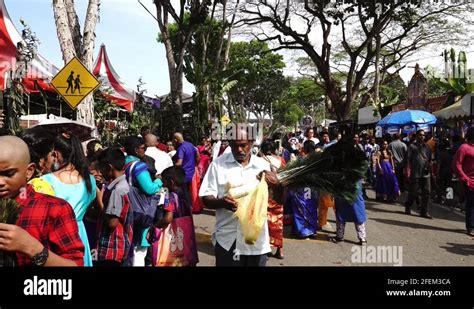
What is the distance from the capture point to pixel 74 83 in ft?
22.0

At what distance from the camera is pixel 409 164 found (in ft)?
29.8

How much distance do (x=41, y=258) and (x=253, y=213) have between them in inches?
61.9

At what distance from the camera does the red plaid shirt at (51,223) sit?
6.11 ft

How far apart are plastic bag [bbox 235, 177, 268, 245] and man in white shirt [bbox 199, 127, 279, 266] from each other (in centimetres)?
22

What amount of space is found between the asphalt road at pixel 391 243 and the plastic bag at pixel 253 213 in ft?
9.10

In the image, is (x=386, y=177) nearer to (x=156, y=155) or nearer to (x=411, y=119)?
(x=411, y=119)

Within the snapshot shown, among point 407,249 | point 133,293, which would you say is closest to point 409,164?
point 407,249

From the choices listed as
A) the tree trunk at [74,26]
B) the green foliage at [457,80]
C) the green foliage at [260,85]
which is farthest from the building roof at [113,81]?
the green foliage at [260,85]

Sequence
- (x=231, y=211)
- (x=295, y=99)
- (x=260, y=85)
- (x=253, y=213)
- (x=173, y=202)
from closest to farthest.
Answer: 1. (x=253, y=213)
2. (x=231, y=211)
3. (x=173, y=202)
4. (x=260, y=85)
5. (x=295, y=99)

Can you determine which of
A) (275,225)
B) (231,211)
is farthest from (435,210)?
(231,211)

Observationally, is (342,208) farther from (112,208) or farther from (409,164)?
(112,208)

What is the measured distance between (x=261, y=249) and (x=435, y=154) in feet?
32.5

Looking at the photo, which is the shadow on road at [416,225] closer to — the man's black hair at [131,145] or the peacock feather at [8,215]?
the man's black hair at [131,145]

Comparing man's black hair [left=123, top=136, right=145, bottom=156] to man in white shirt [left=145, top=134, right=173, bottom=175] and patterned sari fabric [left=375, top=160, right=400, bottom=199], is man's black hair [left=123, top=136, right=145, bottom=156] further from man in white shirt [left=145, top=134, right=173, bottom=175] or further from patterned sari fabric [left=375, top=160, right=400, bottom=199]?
patterned sari fabric [left=375, top=160, right=400, bottom=199]
